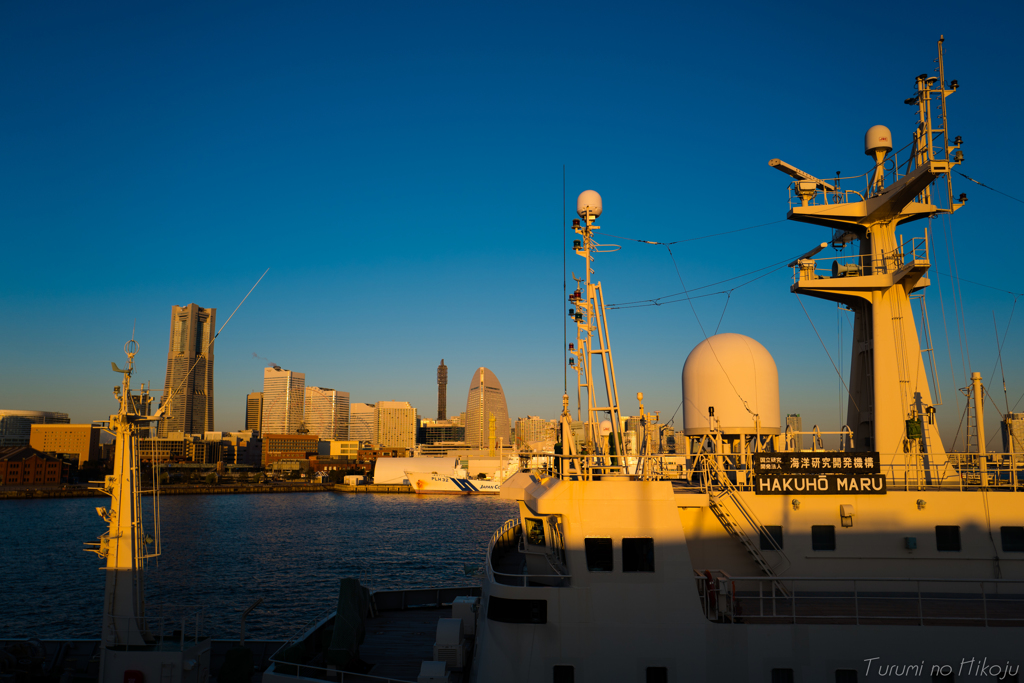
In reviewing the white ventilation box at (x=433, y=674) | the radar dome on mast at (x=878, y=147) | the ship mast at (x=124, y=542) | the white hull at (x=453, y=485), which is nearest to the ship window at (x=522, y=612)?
the white ventilation box at (x=433, y=674)

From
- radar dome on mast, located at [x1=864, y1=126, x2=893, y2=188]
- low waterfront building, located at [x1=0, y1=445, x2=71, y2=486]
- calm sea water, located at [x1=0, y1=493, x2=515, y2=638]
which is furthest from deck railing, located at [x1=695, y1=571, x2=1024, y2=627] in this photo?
low waterfront building, located at [x1=0, y1=445, x2=71, y2=486]

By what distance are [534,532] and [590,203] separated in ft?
33.3

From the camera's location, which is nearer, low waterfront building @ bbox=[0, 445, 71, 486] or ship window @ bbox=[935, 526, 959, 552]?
ship window @ bbox=[935, 526, 959, 552]

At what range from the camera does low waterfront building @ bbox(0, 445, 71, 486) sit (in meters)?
160

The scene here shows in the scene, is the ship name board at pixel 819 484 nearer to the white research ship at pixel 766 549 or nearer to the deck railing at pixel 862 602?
the white research ship at pixel 766 549

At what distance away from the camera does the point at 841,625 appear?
1340cm

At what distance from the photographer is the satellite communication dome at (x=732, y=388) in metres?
18.9

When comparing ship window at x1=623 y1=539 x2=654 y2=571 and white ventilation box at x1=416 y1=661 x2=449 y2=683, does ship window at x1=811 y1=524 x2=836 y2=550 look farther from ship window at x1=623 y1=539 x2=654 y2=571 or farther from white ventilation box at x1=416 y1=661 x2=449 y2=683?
white ventilation box at x1=416 y1=661 x2=449 y2=683

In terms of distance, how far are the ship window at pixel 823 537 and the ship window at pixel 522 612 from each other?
7.49 meters

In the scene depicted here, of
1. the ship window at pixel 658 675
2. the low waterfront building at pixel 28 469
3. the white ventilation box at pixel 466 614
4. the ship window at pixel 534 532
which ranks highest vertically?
the ship window at pixel 534 532

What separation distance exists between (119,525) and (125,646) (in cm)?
335

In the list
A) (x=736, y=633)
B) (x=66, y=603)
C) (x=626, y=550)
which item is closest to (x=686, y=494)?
(x=626, y=550)

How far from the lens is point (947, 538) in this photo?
16219mm

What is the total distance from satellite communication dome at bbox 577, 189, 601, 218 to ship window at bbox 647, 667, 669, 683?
1255 cm
